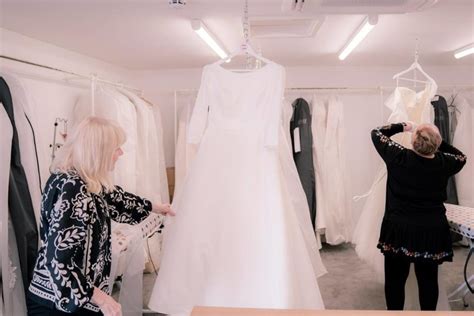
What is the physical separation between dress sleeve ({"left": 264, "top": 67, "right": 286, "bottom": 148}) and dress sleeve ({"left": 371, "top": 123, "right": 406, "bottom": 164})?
0.76m

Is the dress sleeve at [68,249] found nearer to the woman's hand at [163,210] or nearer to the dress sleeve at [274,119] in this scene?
the woman's hand at [163,210]

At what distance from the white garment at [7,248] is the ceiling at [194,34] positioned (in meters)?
0.75

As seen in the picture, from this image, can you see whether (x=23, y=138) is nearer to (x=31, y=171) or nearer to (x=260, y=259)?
(x=31, y=171)

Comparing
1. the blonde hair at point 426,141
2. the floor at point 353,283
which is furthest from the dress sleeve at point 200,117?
the floor at point 353,283

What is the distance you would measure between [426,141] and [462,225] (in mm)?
643

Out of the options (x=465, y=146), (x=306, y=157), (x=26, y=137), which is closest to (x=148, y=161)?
(x=26, y=137)

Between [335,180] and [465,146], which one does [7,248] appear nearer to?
[335,180]

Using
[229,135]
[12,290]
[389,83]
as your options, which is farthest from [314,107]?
[12,290]

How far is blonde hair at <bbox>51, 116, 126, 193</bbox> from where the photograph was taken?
1.45 meters

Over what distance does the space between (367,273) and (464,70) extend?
2.78 metres

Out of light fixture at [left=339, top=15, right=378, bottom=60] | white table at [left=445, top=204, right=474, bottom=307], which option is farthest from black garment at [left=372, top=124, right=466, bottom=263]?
light fixture at [left=339, top=15, right=378, bottom=60]

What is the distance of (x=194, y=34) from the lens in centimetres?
289

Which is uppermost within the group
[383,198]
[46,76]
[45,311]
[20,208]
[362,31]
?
[362,31]

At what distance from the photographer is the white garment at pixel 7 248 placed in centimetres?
187
